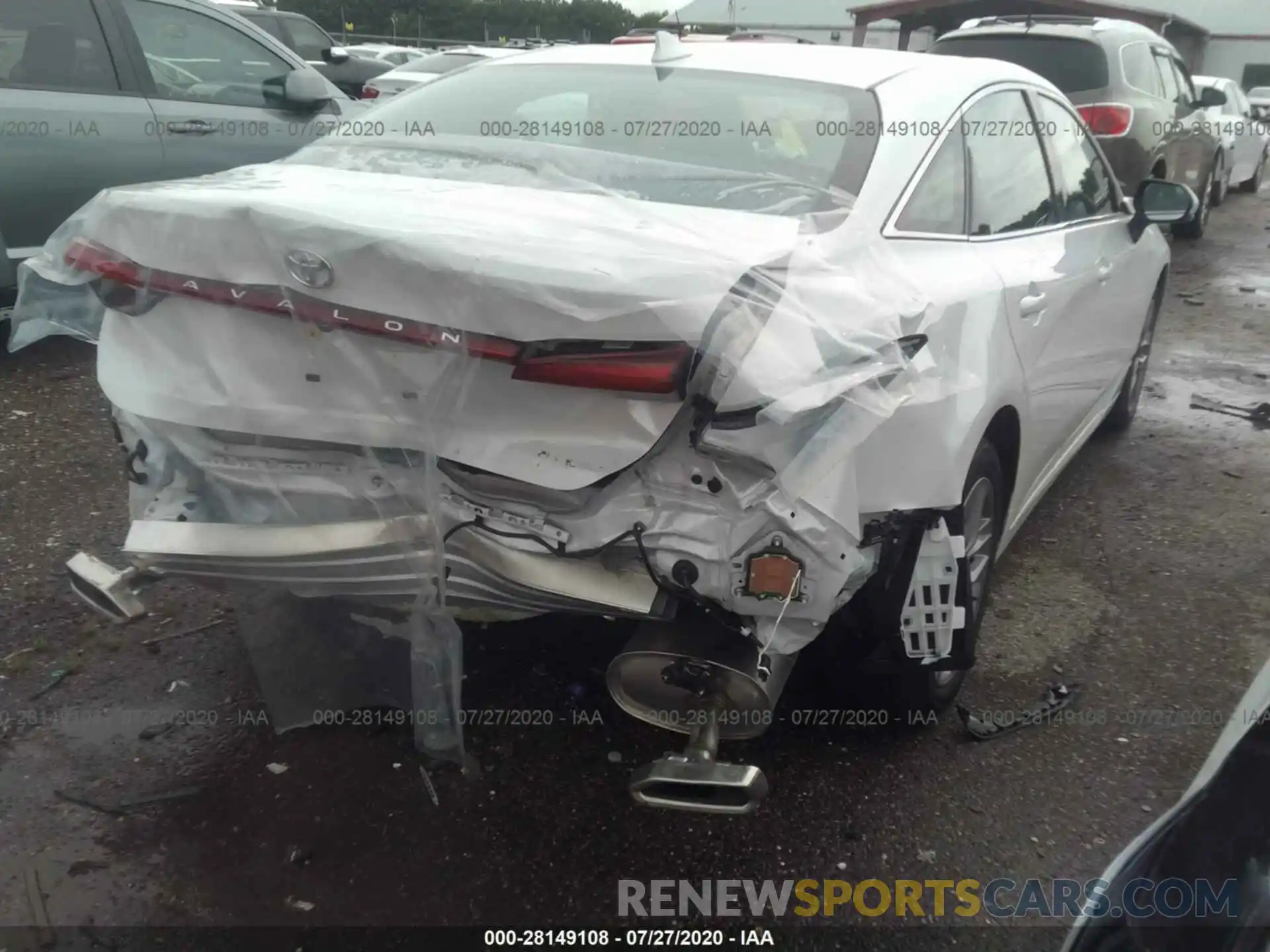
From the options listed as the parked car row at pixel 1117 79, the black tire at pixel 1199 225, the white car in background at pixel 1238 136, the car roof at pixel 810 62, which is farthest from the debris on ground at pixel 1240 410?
the white car in background at pixel 1238 136

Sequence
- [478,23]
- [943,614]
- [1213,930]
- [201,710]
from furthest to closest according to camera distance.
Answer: [478,23] → [201,710] → [943,614] → [1213,930]

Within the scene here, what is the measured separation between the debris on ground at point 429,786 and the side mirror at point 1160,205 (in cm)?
320

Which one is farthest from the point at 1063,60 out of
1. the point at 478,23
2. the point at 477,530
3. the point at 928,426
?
the point at 478,23

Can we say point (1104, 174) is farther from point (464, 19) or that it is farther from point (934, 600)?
point (464, 19)

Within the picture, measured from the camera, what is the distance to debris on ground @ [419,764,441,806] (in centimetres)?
255

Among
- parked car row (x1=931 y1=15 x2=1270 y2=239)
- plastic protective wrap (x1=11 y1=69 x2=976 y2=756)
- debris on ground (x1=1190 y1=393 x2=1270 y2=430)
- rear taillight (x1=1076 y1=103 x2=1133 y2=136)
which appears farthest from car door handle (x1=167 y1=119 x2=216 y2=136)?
rear taillight (x1=1076 y1=103 x2=1133 y2=136)

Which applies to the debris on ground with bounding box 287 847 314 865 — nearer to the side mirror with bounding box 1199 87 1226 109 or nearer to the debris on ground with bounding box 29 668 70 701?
the debris on ground with bounding box 29 668 70 701

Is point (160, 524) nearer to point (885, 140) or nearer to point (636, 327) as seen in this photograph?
point (636, 327)

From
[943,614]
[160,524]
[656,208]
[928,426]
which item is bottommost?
[943,614]

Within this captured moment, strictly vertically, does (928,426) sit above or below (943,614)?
above

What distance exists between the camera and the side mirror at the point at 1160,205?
3.92 metres

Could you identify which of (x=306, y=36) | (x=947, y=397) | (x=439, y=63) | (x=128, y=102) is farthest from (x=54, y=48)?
(x=306, y=36)

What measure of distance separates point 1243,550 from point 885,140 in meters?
2.38

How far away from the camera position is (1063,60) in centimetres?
824
